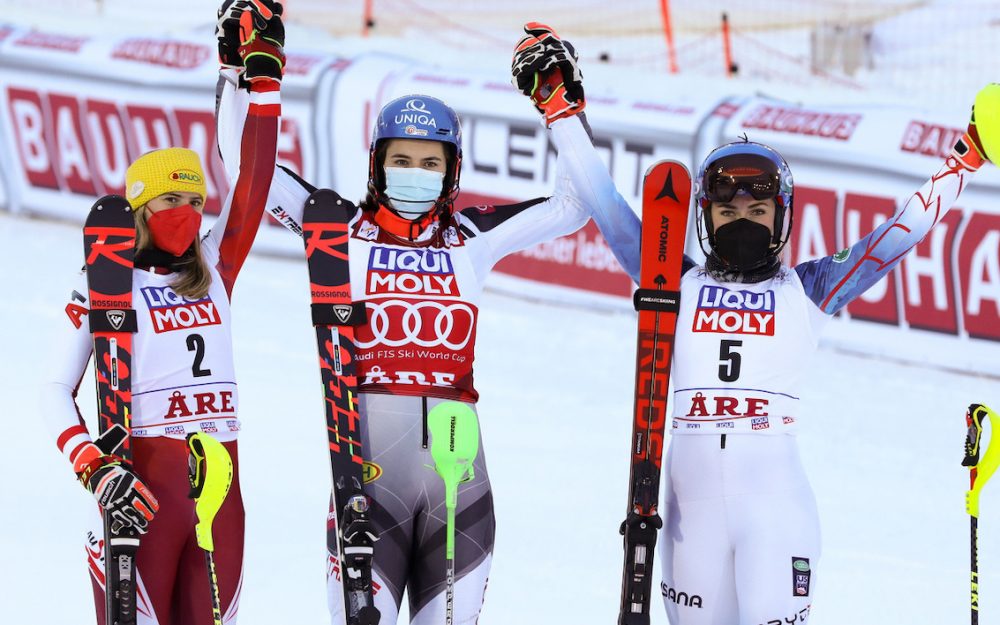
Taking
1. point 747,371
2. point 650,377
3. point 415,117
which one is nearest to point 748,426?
point 747,371

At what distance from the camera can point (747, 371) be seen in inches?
163

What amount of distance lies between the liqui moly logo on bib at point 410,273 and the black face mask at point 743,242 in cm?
82

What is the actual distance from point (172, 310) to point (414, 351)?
2.47 feet

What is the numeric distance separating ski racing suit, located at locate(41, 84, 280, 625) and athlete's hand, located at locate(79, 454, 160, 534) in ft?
0.38

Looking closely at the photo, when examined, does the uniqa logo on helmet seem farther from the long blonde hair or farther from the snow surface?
the snow surface

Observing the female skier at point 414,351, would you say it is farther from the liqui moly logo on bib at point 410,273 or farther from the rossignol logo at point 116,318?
the rossignol logo at point 116,318

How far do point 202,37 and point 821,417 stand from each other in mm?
6639

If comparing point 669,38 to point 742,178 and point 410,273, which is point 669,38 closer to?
point 742,178

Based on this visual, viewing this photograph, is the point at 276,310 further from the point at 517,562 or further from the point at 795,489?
the point at 795,489

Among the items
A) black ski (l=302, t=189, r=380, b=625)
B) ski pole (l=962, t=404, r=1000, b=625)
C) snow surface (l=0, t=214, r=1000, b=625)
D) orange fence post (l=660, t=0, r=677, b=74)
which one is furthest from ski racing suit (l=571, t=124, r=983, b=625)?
orange fence post (l=660, t=0, r=677, b=74)

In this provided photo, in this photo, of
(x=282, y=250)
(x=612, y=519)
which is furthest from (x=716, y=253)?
(x=282, y=250)

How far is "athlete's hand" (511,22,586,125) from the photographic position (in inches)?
170

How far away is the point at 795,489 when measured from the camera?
412 centimetres

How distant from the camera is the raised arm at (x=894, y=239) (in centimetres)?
423
